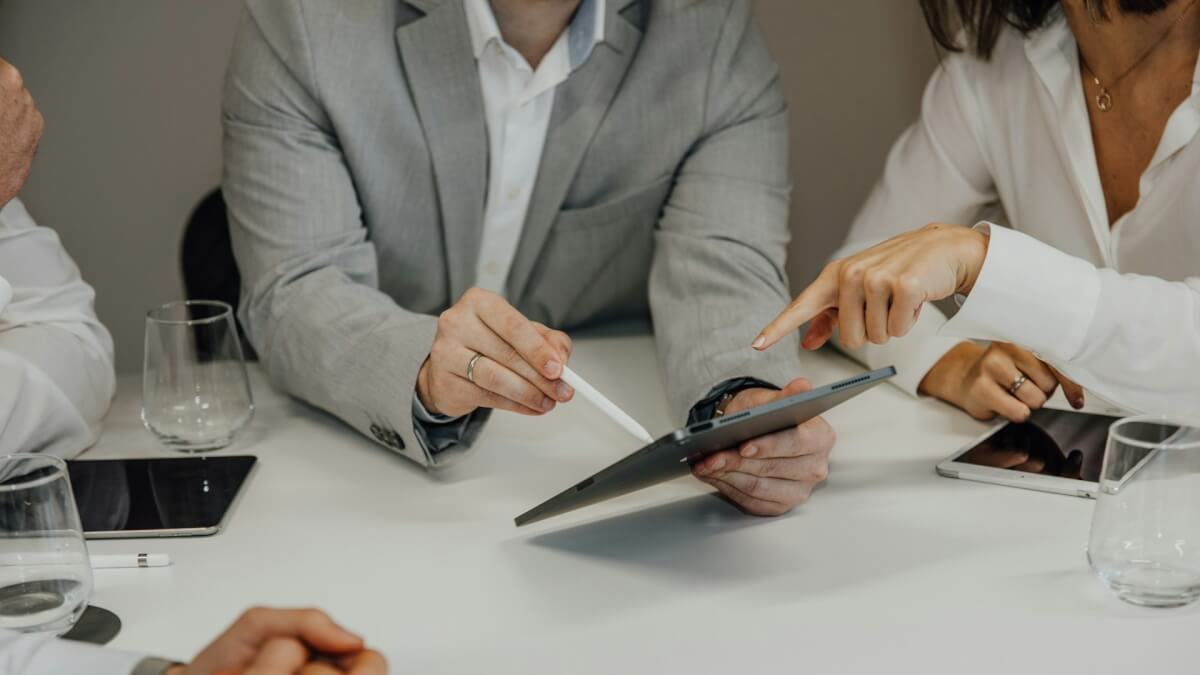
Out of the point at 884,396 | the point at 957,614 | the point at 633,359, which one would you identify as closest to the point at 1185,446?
the point at 957,614

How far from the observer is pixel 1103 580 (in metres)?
1.03

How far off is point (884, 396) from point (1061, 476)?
0.98ft

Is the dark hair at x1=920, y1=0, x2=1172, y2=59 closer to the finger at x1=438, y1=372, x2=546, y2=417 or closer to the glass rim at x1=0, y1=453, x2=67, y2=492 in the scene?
the finger at x1=438, y1=372, x2=546, y2=417

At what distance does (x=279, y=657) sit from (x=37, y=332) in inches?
29.1

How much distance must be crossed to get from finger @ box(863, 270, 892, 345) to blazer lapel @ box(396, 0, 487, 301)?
0.60m

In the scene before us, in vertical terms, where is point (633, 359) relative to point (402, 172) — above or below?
below

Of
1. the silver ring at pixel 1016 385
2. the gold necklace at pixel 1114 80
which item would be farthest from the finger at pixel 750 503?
the gold necklace at pixel 1114 80

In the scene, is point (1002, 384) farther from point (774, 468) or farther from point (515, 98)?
point (515, 98)

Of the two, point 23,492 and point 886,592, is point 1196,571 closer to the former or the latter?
point 886,592

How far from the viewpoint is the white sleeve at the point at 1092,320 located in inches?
49.1

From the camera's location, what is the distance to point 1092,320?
50.4 inches

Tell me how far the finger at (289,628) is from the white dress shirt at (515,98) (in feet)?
3.05

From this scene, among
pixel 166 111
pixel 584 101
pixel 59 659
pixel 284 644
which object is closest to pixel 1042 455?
pixel 584 101

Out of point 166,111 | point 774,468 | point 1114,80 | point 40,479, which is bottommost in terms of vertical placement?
point 166,111
